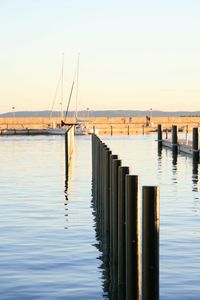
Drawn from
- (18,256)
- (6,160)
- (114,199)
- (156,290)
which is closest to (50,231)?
(18,256)

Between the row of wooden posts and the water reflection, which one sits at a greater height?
the row of wooden posts

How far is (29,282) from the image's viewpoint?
1430 centimetres

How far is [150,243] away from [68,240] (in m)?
8.71

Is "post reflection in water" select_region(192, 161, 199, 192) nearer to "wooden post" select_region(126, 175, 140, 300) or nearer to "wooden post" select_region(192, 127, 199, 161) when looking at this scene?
"wooden post" select_region(192, 127, 199, 161)

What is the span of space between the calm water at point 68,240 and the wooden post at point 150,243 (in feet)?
9.94

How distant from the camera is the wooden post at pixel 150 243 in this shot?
33.4 ft

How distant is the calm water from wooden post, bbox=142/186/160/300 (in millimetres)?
3030

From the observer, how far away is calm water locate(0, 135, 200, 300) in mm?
13984

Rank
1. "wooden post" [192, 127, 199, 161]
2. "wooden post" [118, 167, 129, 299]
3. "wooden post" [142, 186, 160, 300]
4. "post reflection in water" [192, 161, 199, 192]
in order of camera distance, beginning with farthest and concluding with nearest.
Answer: "wooden post" [192, 127, 199, 161], "post reflection in water" [192, 161, 199, 192], "wooden post" [118, 167, 129, 299], "wooden post" [142, 186, 160, 300]

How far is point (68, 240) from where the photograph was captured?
18.8m

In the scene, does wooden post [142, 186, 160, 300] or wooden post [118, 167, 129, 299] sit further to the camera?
wooden post [118, 167, 129, 299]

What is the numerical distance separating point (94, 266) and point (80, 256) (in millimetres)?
1038

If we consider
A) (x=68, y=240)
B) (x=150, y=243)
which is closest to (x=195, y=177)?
(x=68, y=240)

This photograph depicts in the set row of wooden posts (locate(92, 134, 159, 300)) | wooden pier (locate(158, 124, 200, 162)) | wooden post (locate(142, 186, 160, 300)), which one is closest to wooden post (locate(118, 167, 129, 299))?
row of wooden posts (locate(92, 134, 159, 300))
